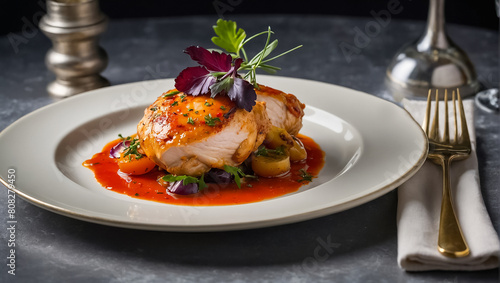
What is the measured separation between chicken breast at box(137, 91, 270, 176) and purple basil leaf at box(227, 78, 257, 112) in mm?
36

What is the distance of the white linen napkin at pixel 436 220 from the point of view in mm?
2209

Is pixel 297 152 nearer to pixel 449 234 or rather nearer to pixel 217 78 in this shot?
pixel 217 78

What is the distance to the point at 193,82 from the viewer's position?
2885mm

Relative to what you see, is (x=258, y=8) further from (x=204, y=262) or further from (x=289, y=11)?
(x=204, y=262)

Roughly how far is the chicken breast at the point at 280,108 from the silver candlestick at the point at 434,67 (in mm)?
1188

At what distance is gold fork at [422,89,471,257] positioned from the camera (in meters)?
2.23

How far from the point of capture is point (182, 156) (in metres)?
2.75

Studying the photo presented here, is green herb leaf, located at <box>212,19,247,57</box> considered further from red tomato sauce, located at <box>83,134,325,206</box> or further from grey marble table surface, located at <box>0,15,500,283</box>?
grey marble table surface, located at <box>0,15,500,283</box>

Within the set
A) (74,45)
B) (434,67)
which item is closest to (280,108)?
(434,67)

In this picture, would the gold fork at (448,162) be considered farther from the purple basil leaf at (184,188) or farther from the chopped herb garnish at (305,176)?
the purple basil leaf at (184,188)

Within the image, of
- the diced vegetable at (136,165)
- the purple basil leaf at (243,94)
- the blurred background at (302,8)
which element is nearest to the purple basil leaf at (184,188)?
the diced vegetable at (136,165)

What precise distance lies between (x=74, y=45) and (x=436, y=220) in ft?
8.86

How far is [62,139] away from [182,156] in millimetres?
822

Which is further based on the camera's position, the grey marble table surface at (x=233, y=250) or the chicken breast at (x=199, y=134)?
the chicken breast at (x=199, y=134)
